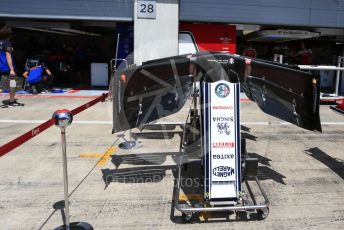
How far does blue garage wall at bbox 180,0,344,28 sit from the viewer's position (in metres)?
12.7

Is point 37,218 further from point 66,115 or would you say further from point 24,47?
point 24,47

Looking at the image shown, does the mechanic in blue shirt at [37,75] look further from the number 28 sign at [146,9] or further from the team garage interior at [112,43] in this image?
the number 28 sign at [146,9]

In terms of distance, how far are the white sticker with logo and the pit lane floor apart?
12.4 inches

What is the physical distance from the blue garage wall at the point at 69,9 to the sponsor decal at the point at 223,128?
9531 millimetres

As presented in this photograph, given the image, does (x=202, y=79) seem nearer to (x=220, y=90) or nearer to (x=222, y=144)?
(x=220, y=90)

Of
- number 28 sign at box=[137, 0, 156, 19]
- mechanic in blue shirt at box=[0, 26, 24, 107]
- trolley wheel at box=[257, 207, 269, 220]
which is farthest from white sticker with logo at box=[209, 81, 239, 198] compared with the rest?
number 28 sign at box=[137, 0, 156, 19]

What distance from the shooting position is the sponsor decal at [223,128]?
12.5ft

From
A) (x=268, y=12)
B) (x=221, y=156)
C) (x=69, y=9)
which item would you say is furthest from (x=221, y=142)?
(x=268, y=12)

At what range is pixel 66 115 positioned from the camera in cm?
323

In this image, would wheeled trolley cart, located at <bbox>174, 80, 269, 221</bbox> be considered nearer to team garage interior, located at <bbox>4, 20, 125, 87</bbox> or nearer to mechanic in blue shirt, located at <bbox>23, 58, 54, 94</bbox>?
mechanic in blue shirt, located at <bbox>23, 58, 54, 94</bbox>

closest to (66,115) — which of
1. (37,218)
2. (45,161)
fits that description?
(37,218)

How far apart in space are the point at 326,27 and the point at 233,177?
459 inches

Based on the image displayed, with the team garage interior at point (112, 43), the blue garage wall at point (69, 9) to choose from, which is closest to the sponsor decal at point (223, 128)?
the team garage interior at point (112, 43)

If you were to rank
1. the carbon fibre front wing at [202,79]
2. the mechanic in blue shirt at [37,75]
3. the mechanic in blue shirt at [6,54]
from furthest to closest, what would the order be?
the mechanic in blue shirt at [37,75], the mechanic in blue shirt at [6,54], the carbon fibre front wing at [202,79]
